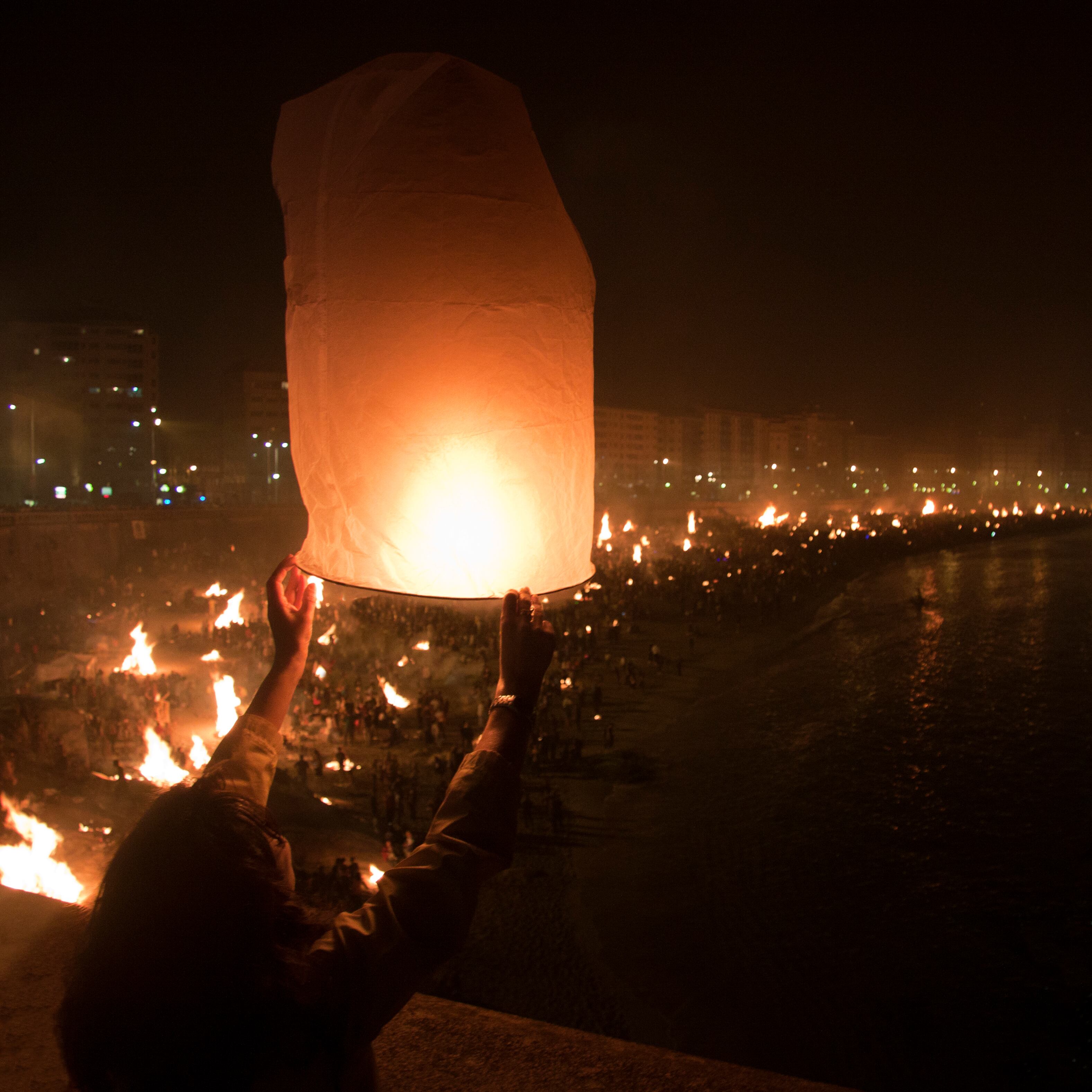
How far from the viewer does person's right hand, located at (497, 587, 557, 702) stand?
1.30 meters

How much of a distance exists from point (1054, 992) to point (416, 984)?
10688 millimetres

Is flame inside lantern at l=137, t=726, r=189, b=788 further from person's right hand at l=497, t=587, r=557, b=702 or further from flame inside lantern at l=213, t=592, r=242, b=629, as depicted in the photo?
person's right hand at l=497, t=587, r=557, b=702

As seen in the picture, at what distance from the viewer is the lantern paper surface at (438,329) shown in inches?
51.4

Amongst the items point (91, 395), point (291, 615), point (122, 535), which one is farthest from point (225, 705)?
point (91, 395)

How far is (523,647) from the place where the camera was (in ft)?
4.28

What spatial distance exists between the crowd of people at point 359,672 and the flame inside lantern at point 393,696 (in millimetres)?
35

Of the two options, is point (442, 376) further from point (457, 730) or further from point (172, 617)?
point (172, 617)

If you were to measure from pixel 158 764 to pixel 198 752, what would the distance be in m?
0.66

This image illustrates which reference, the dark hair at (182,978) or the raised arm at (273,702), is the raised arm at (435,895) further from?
the raised arm at (273,702)

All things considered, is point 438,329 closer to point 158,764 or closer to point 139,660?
point 158,764

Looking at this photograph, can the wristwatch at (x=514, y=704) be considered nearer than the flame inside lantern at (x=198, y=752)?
Yes

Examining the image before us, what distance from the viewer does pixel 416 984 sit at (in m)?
1.06

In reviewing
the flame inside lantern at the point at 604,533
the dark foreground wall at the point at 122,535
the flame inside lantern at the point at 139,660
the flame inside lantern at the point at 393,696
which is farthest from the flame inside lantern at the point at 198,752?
the flame inside lantern at the point at 604,533

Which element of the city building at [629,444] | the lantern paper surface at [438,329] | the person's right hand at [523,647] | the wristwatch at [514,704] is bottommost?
the wristwatch at [514,704]
